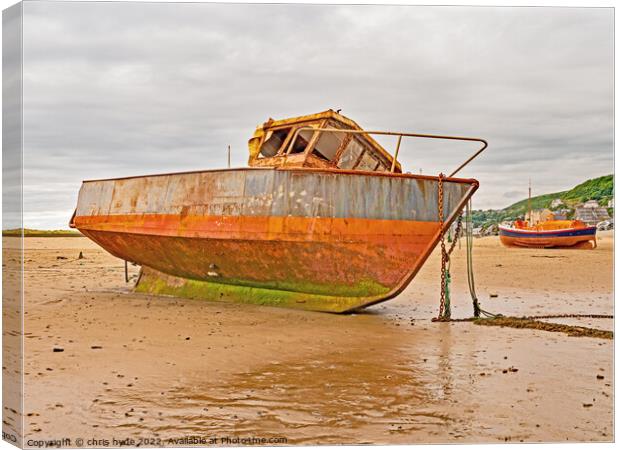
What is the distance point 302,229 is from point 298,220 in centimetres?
14

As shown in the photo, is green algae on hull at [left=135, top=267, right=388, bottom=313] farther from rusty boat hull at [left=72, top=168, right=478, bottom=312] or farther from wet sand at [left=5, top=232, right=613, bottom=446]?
wet sand at [left=5, top=232, right=613, bottom=446]

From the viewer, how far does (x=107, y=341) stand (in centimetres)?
643

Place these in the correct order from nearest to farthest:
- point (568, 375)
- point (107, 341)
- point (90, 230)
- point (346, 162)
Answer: point (568, 375) → point (107, 341) → point (346, 162) → point (90, 230)

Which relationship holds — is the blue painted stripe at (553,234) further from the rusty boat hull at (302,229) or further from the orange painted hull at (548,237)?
the rusty boat hull at (302,229)

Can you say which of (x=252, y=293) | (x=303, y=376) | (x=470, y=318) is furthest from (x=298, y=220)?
(x=303, y=376)

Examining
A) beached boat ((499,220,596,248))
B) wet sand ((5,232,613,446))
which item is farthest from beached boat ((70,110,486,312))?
beached boat ((499,220,596,248))

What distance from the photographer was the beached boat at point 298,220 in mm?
8156

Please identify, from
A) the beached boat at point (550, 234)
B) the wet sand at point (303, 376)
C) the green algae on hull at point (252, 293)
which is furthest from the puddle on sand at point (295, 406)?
the beached boat at point (550, 234)

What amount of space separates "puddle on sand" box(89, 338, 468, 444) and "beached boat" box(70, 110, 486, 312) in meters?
2.93

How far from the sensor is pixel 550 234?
2281 cm

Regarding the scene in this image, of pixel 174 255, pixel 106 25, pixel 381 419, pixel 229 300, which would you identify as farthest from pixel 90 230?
pixel 381 419

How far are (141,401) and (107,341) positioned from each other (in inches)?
85.2

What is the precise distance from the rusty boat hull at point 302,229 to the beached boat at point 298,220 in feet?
0.05

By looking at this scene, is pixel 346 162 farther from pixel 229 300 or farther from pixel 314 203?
pixel 229 300
